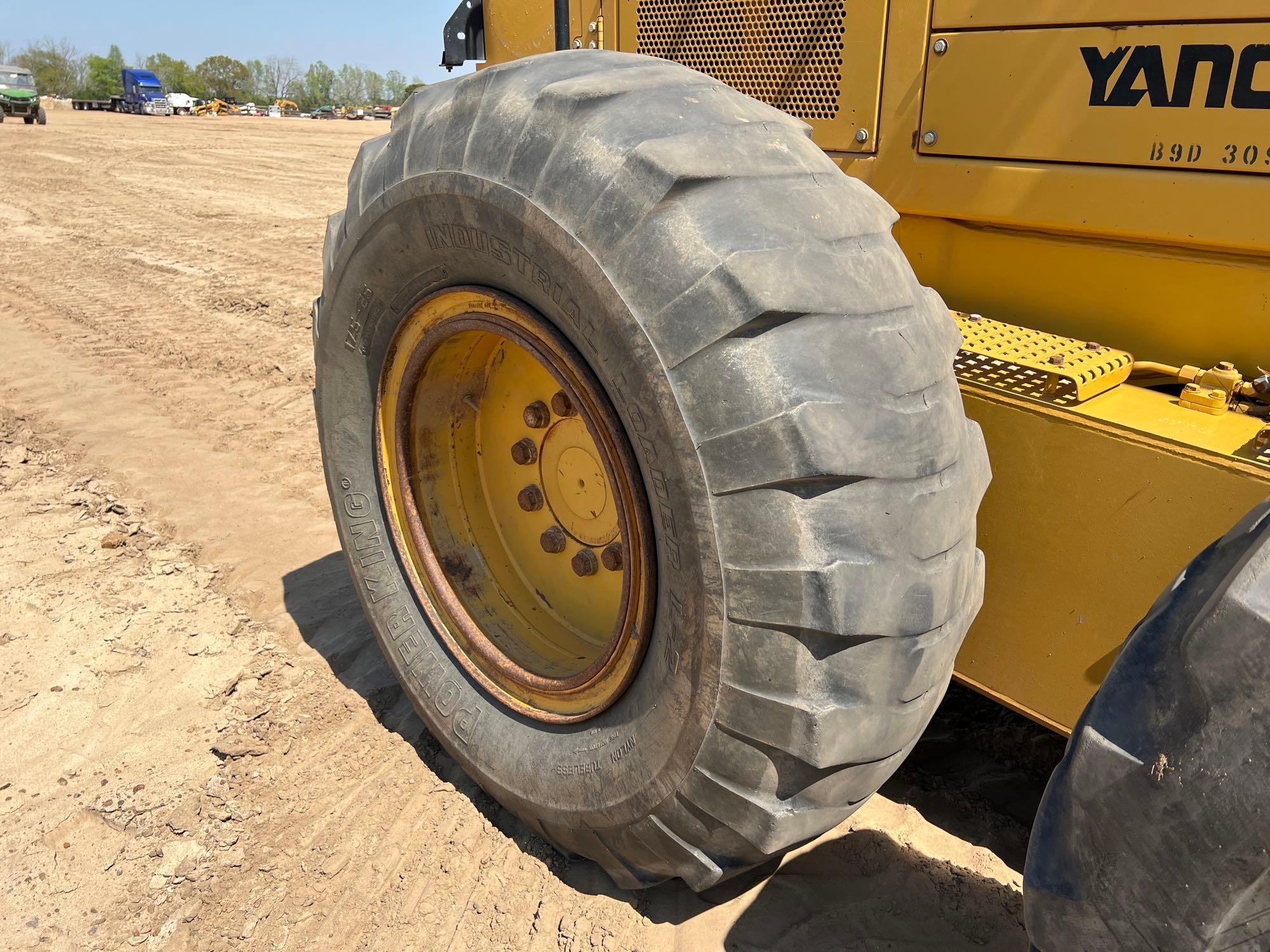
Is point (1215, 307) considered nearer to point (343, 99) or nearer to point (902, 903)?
point (902, 903)

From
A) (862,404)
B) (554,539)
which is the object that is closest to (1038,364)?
(862,404)

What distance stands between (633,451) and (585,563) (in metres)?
0.65

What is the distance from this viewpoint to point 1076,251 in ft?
7.04

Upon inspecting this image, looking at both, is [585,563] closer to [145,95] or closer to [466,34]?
[466,34]

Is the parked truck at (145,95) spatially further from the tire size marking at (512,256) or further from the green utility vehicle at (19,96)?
the tire size marking at (512,256)

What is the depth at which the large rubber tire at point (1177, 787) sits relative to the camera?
1239 millimetres

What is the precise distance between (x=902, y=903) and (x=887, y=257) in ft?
5.06

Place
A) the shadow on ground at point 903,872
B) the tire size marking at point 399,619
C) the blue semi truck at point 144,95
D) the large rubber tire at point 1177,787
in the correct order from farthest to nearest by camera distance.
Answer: the blue semi truck at point 144,95, the tire size marking at point 399,619, the shadow on ground at point 903,872, the large rubber tire at point 1177,787

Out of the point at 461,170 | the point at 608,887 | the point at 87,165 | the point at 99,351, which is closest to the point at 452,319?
the point at 461,170

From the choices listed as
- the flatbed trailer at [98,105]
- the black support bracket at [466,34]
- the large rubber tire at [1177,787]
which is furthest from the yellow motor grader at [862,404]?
the flatbed trailer at [98,105]

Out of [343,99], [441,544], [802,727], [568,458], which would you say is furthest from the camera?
[343,99]

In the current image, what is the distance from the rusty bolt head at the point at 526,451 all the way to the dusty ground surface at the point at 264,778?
0.94 m

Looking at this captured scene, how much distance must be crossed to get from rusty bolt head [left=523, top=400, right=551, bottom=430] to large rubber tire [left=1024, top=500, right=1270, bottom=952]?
1456 millimetres

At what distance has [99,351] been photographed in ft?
22.9
